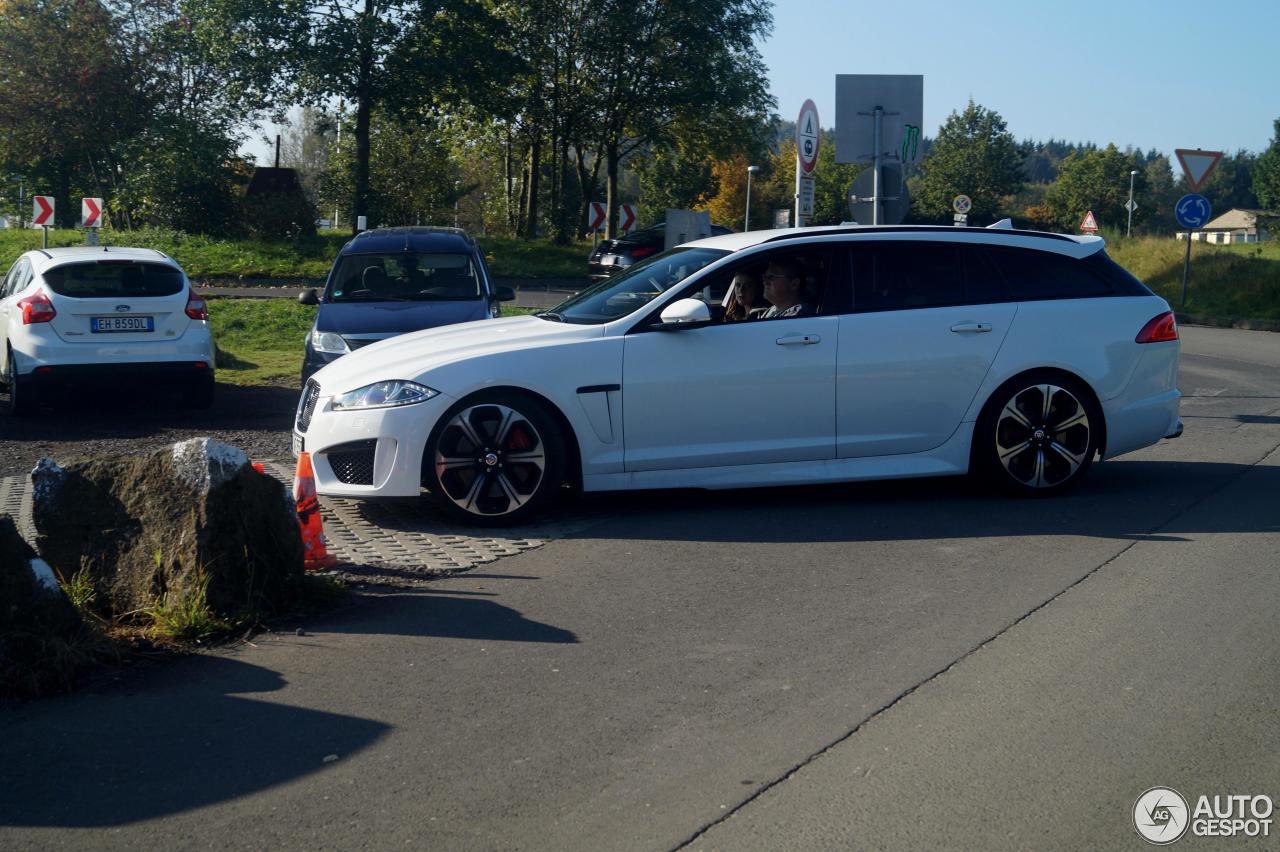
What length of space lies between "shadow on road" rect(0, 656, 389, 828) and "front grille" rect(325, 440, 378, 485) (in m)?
2.47

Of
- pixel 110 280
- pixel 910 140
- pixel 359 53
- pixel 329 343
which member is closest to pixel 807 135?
pixel 910 140

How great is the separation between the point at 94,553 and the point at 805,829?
3722 mm

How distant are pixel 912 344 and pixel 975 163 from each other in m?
83.3

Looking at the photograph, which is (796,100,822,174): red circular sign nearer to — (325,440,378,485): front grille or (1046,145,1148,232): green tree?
(325,440,378,485): front grille

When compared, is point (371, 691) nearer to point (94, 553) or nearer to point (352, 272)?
point (94, 553)

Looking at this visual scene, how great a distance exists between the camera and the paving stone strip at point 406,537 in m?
6.79

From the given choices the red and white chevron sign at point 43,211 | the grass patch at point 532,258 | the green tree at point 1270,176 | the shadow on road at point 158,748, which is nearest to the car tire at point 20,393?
the shadow on road at point 158,748

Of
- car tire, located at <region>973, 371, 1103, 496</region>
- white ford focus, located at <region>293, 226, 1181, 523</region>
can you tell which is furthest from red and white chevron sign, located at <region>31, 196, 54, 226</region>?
car tire, located at <region>973, 371, 1103, 496</region>

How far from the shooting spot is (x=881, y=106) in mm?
16188

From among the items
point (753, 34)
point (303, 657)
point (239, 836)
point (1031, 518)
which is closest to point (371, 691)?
point (303, 657)

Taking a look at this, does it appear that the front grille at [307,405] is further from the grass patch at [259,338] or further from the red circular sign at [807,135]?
the red circular sign at [807,135]

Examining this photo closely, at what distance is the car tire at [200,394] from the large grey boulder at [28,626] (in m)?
7.99

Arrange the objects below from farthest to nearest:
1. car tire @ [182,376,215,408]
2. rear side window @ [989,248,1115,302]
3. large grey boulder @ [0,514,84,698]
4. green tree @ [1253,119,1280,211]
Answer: green tree @ [1253,119,1280,211] → car tire @ [182,376,215,408] → rear side window @ [989,248,1115,302] → large grey boulder @ [0,514,84,698]

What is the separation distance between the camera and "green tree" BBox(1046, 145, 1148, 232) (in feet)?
300
